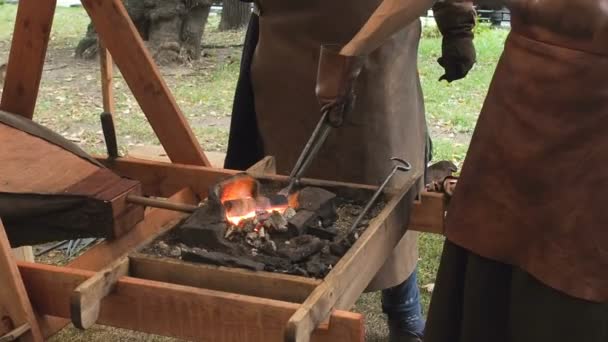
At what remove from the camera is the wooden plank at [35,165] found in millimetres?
1773

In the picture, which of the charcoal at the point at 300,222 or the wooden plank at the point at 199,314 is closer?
the wooden plank at the point at 199,314

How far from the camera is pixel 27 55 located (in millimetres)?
2129

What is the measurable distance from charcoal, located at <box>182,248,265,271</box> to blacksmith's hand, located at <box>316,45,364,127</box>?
40 cm

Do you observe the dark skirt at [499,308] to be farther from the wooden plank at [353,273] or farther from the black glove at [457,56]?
the black glove at [457,56]

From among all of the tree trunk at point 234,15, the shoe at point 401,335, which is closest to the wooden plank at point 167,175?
the shoe at point 401,335

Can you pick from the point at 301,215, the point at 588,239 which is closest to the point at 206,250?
the point at 301,215

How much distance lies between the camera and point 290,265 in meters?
1.38

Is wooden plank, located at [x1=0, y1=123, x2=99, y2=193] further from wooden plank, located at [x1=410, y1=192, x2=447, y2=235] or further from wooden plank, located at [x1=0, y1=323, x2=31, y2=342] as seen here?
wooden plank, located at [x1=410, y1=192, x2=447, y2=235]

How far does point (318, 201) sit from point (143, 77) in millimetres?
704

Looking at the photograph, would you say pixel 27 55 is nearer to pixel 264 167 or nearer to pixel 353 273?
pixel 264 167

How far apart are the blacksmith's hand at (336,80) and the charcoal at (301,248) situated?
28 cm

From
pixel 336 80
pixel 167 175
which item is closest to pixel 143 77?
pixel 167 175

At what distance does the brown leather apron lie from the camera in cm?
218

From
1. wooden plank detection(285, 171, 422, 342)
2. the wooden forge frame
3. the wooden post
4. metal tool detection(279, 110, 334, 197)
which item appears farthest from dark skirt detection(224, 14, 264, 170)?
the wooden post
